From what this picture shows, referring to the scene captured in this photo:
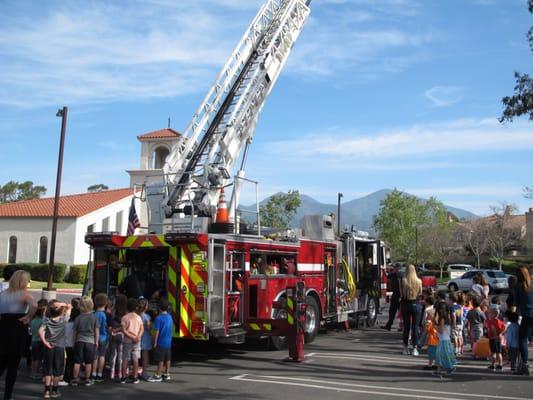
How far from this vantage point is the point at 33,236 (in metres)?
37.8

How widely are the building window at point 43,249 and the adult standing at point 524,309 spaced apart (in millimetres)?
33531

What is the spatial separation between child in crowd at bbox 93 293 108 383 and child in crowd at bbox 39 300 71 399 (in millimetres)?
626

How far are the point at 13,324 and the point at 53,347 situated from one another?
89 centimetres

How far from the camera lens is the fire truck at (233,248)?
9.67 metres

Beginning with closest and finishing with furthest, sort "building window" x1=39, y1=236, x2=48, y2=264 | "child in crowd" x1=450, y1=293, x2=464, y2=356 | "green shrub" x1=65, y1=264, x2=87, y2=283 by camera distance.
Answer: "child in crowd" x1=450, y1=293, x2=464, y2=356 < "green shrub" x1=65, y1=264, x2=87, y2=283 < "building window" x1=39, y1=236, x2=48, y2=264

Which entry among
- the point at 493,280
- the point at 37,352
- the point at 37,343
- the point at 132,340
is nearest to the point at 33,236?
the point at 493,280

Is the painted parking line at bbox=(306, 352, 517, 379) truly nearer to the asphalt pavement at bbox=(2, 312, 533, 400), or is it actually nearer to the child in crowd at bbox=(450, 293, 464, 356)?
the asphalt pavement at bbox=(2, 312, 533, 400)

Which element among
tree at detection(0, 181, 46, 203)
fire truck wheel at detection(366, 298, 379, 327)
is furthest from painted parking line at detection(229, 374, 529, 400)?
tree at detection(0, 181, 46, 203)

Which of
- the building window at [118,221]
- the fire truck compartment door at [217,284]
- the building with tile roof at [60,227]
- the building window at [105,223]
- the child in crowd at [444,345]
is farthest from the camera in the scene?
the building window at [118,221]

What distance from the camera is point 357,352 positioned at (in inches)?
455

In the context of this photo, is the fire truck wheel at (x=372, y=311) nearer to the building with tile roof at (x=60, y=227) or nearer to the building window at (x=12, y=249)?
the building with tile roof at (x=60, y=227)

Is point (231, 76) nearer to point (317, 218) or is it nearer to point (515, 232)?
point (317, 218)

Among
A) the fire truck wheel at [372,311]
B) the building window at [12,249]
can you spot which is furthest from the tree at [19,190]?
the fire truck wheel at [372,311]

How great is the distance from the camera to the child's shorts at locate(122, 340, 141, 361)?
854cm
